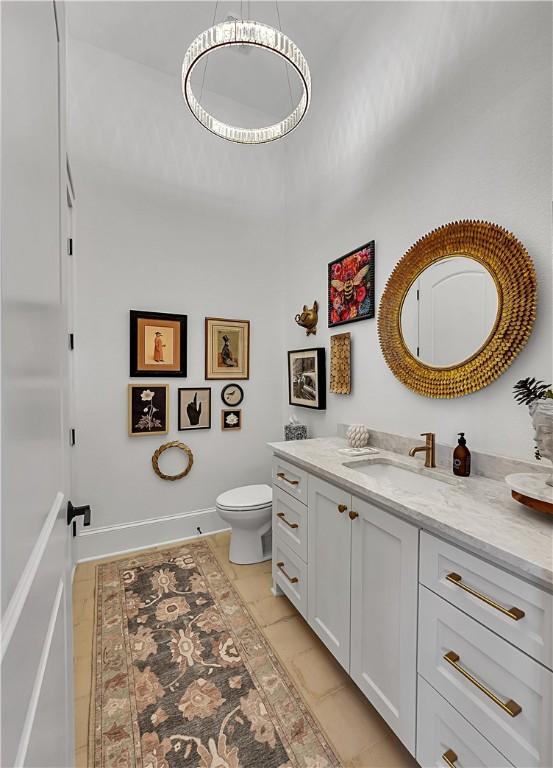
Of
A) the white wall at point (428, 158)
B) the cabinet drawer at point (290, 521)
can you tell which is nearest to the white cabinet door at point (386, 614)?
the cabinet drawer at point (290, 521)

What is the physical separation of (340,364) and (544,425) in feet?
4.60

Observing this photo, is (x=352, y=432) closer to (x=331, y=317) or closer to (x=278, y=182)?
(x=331, y=317)

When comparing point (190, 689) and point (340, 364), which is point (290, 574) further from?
point (340, 364)

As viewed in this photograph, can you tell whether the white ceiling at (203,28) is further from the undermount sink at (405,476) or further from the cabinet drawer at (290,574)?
the cabinet drawer at (290,574)

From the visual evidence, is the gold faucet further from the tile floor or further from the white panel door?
the white panel door

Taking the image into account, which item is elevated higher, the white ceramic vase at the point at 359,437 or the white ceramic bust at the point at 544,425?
the white ceramic bust at the point at 544,425

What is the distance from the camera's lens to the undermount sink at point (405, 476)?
4.42ft

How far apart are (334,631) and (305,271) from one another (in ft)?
7.94

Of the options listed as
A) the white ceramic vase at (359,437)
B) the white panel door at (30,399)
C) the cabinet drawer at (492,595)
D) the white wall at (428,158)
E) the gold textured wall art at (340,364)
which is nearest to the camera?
the white panel door at (30,399)

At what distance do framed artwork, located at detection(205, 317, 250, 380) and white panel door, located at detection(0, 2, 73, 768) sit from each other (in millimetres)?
2079

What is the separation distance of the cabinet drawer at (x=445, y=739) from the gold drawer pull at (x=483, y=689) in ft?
0.42

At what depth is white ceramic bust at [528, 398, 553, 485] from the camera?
1.00m

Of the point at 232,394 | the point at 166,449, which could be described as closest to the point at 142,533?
the point at 166,449

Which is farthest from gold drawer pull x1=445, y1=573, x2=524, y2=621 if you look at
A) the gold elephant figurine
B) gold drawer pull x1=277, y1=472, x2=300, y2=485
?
the gold elephant figurine
